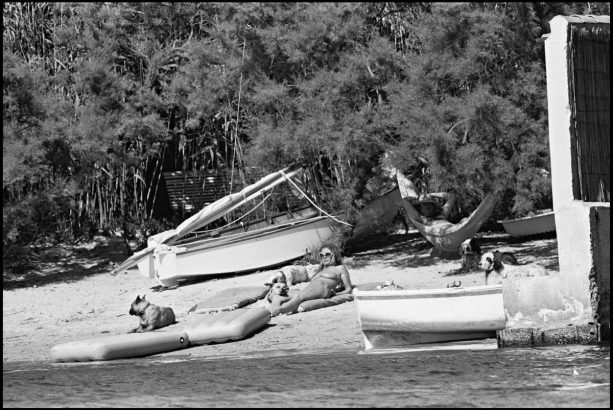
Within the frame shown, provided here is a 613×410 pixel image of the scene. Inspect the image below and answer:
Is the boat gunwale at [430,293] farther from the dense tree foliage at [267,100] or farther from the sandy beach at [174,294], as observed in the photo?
the dense tree foliage at [267,100]

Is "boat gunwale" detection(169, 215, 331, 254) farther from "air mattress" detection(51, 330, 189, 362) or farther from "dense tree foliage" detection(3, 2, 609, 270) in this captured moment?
"air mattress" detection(51, 330, 189, 362)

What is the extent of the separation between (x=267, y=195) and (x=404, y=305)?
7.92 metres

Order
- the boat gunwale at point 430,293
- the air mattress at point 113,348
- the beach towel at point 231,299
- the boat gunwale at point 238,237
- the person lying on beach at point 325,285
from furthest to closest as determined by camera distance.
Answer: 1. the boat gunwale at point 238,237
2. the beach towel at point 231,299
3. the person lying on beach at point 325,285
4. the air mattress at point 113,348
5. the boat gunwale at point 430,293

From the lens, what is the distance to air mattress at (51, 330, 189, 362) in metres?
14.1

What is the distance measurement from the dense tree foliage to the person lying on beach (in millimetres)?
2737

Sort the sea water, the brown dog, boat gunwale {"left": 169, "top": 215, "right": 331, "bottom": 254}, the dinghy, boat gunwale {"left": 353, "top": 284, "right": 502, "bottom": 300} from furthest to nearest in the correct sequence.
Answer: the dinghy < boat gunwale {"left": 169, "top": 215, "right": 331, "bottom": 254} < the brown dog < boat gunwale {"left": 353, "top": 284, "right": 502, "bottom": 300} < the sea water

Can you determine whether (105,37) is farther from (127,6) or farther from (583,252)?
(583,252)

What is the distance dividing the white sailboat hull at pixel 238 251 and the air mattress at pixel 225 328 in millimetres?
4394

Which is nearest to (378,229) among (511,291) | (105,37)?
(105,37)

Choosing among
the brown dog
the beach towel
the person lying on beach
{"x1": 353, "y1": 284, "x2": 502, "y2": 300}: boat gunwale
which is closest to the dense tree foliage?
the person lying on beach

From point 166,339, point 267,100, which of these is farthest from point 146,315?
point 267,100

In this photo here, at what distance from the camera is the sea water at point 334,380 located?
1054 cm

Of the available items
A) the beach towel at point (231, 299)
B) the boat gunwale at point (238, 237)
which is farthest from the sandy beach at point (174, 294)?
the boat gunwale at point (238, 237)

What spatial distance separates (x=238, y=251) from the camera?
2027 cm
